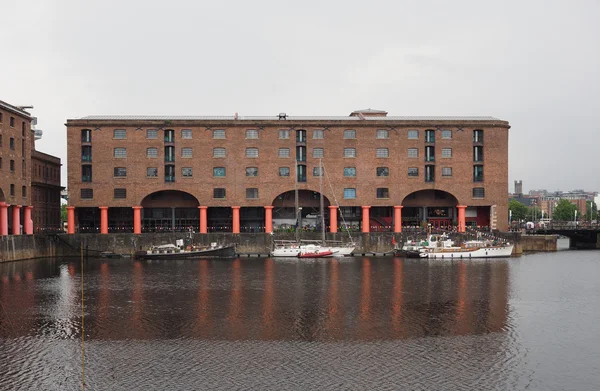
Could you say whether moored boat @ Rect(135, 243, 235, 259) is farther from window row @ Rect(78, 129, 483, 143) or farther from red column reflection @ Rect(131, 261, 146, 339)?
window row @ Rect(78, 129, 483, 143)

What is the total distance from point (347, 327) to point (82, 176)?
220ft

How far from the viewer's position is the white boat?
82188 millimetres

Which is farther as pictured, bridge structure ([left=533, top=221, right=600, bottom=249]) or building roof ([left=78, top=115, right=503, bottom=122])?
bridge structure ([left=533, top=221, right=600, bottom=249])

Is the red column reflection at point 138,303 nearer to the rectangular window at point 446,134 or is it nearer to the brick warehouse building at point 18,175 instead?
the brick warehouse building at point 18,175

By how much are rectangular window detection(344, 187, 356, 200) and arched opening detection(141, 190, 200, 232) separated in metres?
23.7

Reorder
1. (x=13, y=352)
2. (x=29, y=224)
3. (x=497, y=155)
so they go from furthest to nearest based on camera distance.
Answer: (x=497, y=155)
(x=29, y=224)
(x=13, y=352)

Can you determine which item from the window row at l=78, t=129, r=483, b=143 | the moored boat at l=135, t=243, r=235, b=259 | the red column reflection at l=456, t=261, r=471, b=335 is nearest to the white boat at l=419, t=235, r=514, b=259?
the window row at l=78, t=129, r=483, b=143

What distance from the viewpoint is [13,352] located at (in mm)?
28219

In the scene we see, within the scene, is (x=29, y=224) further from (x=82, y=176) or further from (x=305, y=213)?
(x=305, y=213)

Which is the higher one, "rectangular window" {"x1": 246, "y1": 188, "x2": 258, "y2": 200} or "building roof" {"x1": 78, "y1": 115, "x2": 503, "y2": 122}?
"building roof" {"x1": 78, "y1": 115, "x2": 503, "y2": 122}

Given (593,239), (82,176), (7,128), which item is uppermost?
(7,128)

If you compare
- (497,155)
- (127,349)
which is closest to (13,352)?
(127,349)

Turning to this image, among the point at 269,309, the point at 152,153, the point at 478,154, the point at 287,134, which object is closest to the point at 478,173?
the point at 478,154

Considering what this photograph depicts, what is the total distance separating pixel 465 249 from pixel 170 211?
46726mm
